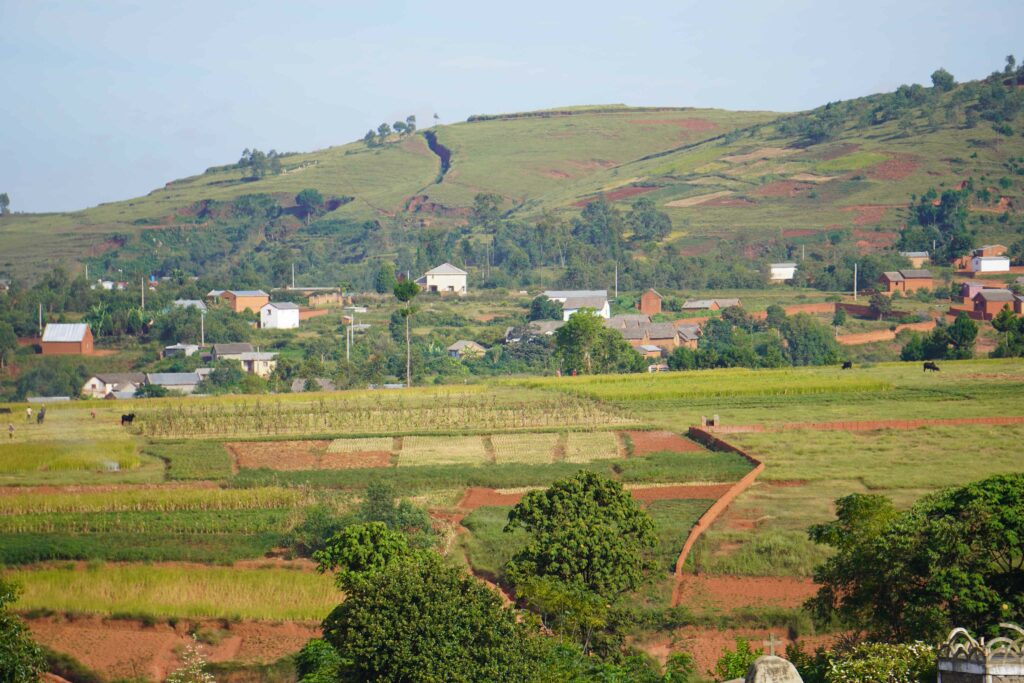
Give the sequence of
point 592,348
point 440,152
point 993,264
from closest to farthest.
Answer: point 592,348, point 993,264, point 440,152

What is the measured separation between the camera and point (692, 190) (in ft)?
463

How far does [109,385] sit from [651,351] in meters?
29.3

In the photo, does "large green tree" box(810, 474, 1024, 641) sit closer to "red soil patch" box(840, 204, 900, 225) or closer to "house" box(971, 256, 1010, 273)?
"house" box(971, 256, 1010, 273)

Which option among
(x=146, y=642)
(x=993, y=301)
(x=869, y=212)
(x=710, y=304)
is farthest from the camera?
(x=869, y=212)

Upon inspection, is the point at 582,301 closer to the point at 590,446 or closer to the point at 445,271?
the point at 445,271

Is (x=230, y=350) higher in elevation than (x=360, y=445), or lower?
higher

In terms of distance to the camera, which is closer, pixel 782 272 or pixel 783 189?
pixel 782 272

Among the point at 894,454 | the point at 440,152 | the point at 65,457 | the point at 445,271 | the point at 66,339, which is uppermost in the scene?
the point at 440,152

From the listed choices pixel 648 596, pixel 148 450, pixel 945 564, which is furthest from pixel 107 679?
pixel 148 450

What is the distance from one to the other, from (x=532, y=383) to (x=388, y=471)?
21374 mm

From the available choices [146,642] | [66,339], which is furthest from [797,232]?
[146,642]

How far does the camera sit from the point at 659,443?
4238cm

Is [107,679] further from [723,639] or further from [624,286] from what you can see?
[624,286]

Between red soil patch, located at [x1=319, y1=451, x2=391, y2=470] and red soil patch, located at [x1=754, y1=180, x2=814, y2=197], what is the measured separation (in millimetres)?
95289
